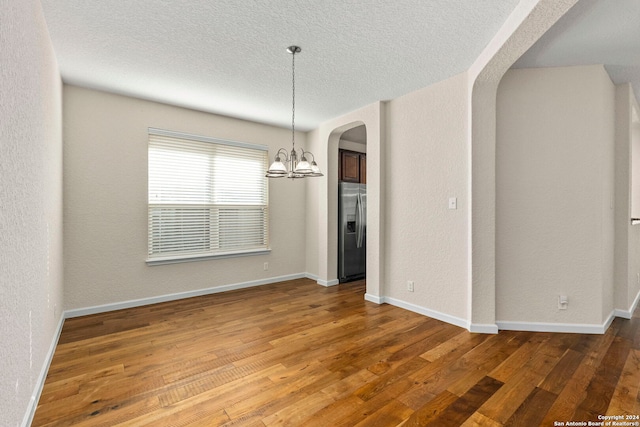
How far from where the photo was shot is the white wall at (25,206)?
4.36ft

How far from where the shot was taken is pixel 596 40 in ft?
7.97

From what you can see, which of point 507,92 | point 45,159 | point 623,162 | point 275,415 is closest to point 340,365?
point 275,415

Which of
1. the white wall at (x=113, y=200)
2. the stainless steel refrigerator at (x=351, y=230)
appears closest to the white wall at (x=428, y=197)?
the stainless steel refrigerator at (x=351, y=230)

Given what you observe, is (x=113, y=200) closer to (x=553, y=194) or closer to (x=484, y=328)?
(x=484, y=328)

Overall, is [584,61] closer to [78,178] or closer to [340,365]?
[340,365]

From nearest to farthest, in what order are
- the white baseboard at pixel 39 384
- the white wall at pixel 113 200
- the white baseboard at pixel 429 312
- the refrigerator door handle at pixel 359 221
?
1. the white baseboard at pixel 39 384
2. the white baseboard at pixel 429 312
3. the white wall at pixel 113 200
4. the refrigerator door handle at pixel 359 221

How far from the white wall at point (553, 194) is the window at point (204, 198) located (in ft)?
10.9

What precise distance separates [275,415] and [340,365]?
0.70 m

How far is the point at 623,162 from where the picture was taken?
10.5 feet

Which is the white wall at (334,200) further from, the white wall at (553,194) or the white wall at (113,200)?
the white wall at (113,200)

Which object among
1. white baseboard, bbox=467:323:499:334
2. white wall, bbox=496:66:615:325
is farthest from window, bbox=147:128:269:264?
white wall, bbox=496:66:615:325

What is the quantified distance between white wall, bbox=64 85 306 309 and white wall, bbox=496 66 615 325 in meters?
3.65

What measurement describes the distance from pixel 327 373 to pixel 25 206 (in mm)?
2166

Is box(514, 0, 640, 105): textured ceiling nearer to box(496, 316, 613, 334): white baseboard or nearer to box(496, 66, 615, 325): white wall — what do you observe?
box(496, 66, 615, 325): white wall
